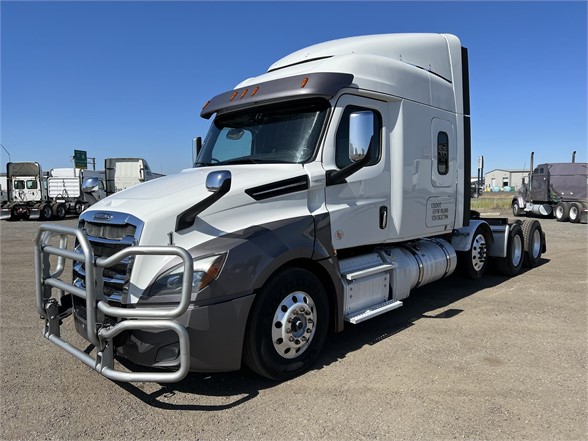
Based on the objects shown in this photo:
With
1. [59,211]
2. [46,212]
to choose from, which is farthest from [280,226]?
[59,211]

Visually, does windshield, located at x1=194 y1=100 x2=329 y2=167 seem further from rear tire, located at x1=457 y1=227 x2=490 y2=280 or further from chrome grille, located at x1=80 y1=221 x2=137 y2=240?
rear tire, located at x1=457 y1=227 x2=490 y2=280

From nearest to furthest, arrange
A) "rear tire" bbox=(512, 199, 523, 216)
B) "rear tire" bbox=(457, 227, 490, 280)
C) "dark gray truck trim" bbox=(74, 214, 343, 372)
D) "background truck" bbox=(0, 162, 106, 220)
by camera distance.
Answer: "dark gray truck trim" bbox=(74, 214, 343, 372) → "rear tire" bbox=(457, 227, 490, 280) → "background truck" bbox=(0, 162, 106, 220) → "rear tire" bbox=(512, 199, 523, 216)

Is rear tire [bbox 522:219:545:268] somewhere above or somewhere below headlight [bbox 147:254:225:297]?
below

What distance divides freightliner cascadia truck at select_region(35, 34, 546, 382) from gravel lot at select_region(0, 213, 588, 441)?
298mm

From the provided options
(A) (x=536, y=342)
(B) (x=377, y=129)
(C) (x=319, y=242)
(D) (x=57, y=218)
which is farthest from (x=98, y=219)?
(D) (x=57, y=218)

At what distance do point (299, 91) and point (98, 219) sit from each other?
2.18 metres

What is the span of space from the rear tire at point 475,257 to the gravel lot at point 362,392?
5.69 ft

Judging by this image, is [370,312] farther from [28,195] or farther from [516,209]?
[28,195]

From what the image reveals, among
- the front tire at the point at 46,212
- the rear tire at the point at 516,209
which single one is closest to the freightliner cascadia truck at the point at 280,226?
the front tire at the point at 46,212

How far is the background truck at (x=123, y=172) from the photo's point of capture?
26.8 metres

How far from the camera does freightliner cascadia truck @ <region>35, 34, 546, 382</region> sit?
129 inches

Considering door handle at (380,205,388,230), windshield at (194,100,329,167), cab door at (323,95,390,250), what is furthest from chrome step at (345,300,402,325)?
windshield at (194,100,329,167)

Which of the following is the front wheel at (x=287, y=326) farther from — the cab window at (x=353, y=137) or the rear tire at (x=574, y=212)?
the rear tire at (x=574, y=212)

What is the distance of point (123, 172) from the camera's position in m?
27.2
